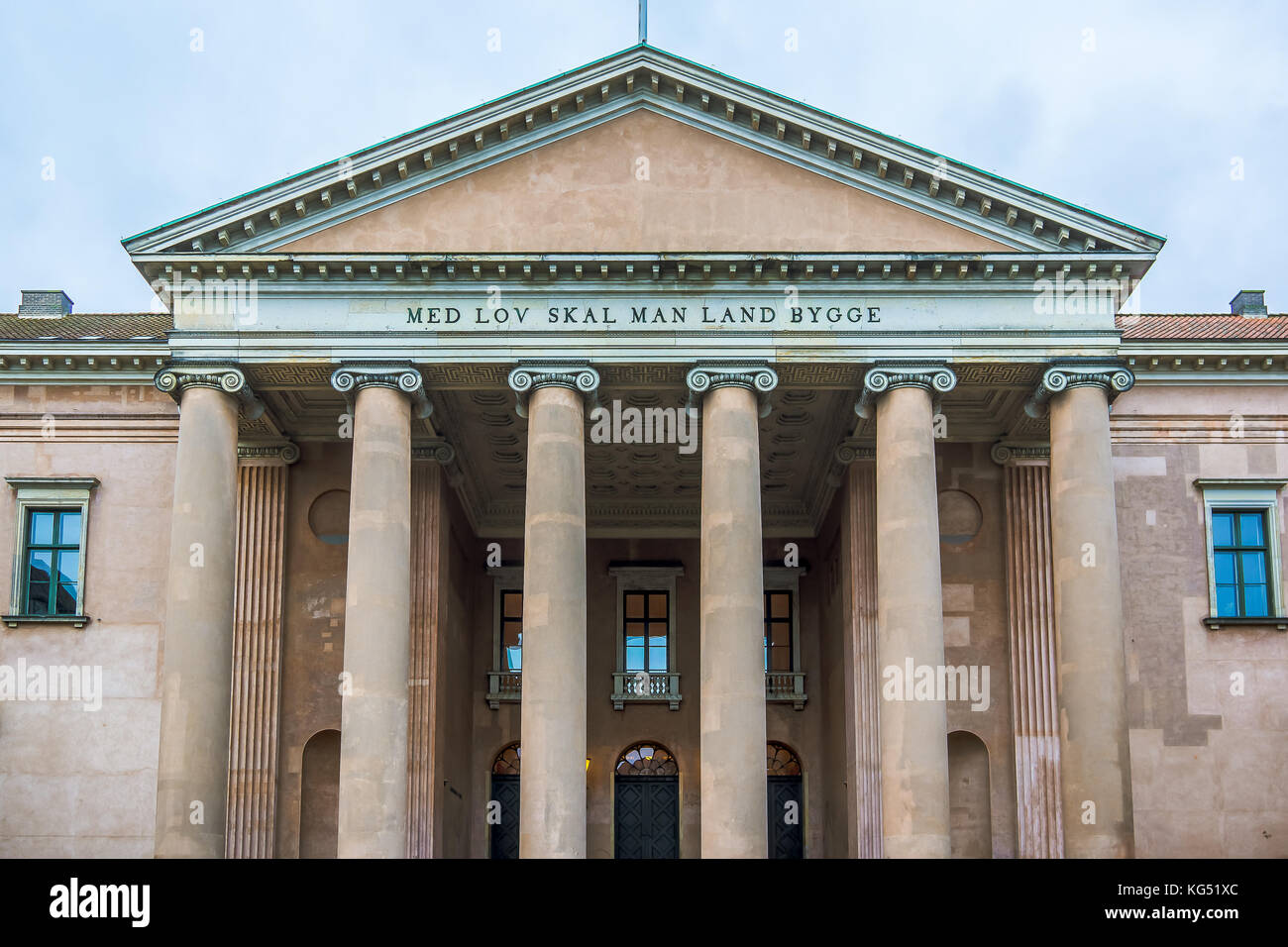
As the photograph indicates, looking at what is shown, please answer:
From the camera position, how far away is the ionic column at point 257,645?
35.0 meters

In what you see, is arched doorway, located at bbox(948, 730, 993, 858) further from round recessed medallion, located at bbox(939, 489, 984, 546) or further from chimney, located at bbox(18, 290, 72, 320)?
chimney, located at bbox(18, 290, 72, 320)

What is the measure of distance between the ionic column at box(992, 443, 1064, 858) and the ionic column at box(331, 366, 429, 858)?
1275 cm

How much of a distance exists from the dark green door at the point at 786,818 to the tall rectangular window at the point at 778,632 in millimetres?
2817

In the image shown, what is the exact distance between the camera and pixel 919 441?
107 ft

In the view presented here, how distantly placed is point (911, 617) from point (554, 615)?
258 inches

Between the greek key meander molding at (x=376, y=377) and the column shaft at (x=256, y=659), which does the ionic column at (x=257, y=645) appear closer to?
the column shaft at (x=256, y=659)

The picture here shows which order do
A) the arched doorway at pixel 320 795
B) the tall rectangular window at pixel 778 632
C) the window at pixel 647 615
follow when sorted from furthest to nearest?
the tall rectangular window at pixel 778 632 → the window at pixel 647 615 → the arched doorway at pixel 320 795

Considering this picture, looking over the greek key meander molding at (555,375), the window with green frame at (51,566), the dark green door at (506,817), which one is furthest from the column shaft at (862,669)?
the window with green frame at (51,566)

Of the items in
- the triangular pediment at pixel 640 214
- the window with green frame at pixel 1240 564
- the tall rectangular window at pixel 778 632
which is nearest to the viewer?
the triangular pediment at pixel 640 214

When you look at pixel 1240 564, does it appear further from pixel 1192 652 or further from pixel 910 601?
pixel 910 601

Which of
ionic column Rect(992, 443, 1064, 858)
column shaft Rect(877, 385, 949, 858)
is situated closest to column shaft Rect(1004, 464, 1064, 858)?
ionic column Rect(992, 443, 1064, 858)

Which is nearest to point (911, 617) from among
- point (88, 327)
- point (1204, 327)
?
Result: point (1204, 327)

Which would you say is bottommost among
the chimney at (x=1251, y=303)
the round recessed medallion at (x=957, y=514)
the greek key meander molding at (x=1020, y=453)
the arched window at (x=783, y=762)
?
the arched window at (x=783, y=762)

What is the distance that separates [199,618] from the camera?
104 feet
